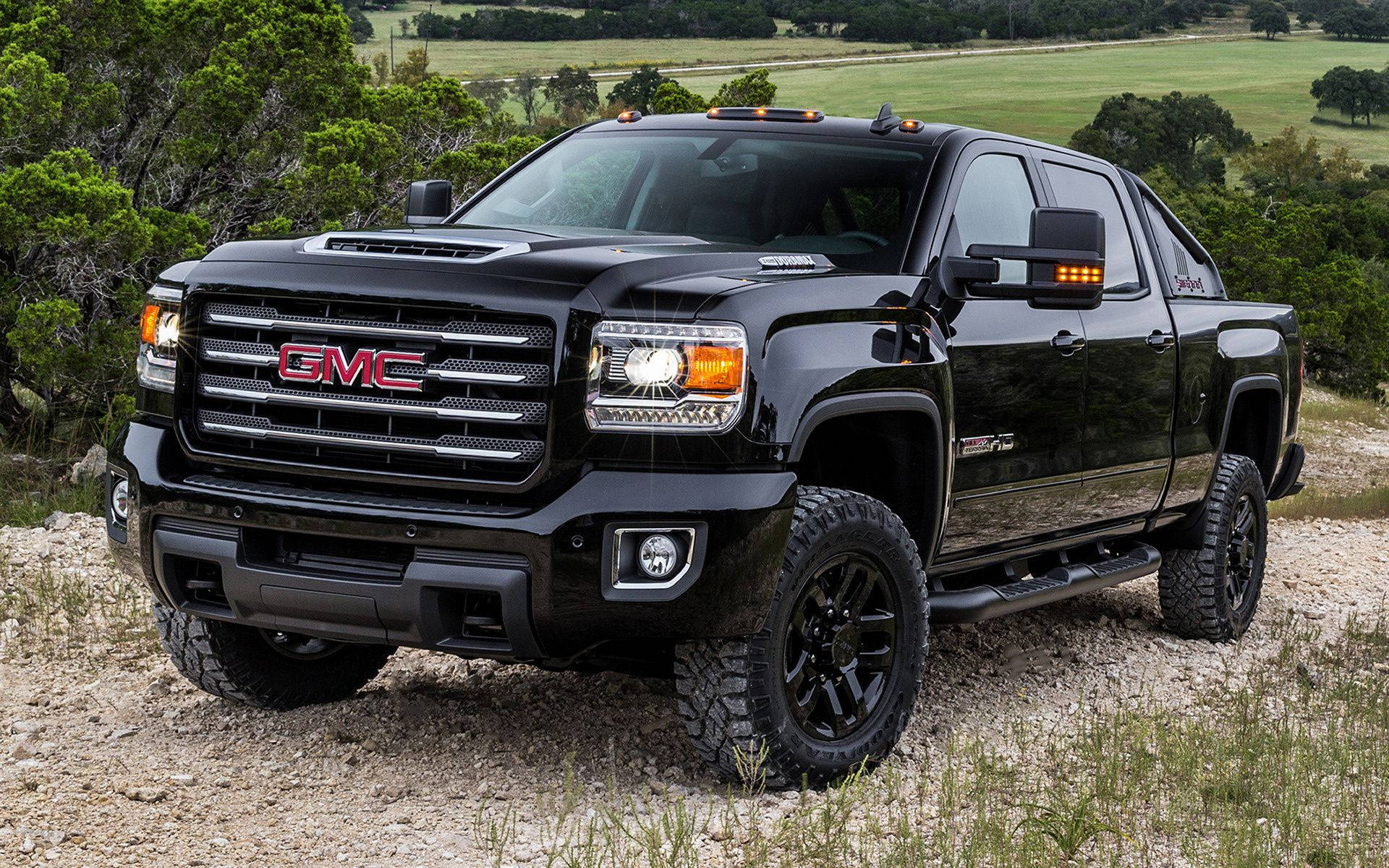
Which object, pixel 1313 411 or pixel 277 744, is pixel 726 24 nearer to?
pixel 1313 411

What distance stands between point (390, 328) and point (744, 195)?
1.80 meters

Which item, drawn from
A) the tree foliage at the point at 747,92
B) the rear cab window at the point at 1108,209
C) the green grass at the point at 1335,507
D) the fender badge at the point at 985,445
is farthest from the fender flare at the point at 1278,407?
the tree foliage at the point at 747,92

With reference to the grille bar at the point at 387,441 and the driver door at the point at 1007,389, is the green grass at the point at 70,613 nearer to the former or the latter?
the grille bar at the point at 387,441

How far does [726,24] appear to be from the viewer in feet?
312

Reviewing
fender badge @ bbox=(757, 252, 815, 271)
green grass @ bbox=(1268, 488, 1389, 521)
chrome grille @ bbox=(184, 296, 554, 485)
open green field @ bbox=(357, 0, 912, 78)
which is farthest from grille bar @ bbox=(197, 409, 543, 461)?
open green field @ bbox=(357, 0, 912, 78)

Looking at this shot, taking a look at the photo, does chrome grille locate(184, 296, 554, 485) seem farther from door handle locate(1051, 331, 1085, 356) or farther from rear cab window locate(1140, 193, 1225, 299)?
rear cab window locate(1140, 193, 1225, 299)

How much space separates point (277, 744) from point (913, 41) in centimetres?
10777

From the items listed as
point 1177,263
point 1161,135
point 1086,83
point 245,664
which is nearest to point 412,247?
point 245,664

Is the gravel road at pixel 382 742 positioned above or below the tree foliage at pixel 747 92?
below

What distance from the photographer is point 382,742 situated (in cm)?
516

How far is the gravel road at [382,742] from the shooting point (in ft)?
14.0

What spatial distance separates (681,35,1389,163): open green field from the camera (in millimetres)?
79812

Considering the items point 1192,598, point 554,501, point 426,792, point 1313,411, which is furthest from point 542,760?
point 1313,411

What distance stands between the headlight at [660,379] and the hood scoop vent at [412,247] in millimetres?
469
